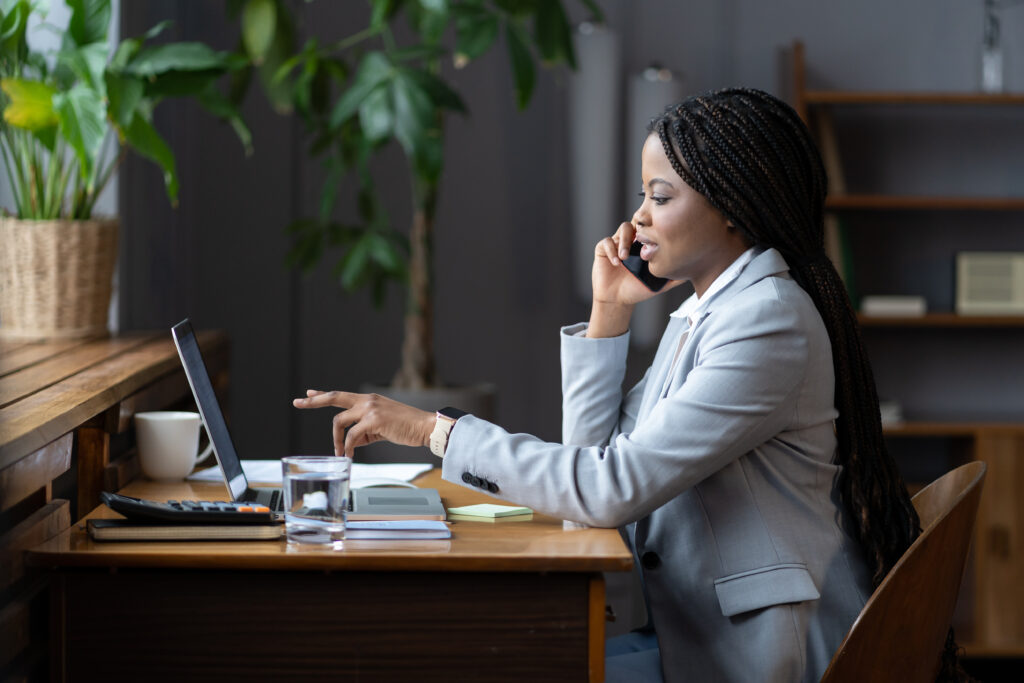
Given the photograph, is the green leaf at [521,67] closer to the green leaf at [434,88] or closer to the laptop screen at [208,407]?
the green leaf at [434,88]

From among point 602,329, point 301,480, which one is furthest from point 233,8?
point 301,480

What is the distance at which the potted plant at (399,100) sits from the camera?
2.75 m

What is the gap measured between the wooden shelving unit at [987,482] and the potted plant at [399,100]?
3.21ft

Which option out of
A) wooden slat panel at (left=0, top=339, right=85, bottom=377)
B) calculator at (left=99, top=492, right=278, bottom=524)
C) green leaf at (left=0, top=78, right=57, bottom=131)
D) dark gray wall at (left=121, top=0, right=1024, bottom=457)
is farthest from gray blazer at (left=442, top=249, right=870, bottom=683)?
dark gray wall at (left=121, top=0, right=1024, bottom=457)

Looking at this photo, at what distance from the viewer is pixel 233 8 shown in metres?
2.94

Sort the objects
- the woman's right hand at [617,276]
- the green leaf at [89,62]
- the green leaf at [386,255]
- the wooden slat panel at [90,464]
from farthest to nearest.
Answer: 1. the green leaf at [386,255]
2. the green leaf at [89,62]
3. the woman's right hand at [617,276]
4. the wooden slat panel at [90,464]

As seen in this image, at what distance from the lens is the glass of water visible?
4.53ft

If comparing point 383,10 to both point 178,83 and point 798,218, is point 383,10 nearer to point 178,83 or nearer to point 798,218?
point 178,83

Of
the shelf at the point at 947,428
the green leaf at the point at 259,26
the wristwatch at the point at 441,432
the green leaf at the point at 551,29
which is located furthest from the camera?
the shelf at the point at 947,428

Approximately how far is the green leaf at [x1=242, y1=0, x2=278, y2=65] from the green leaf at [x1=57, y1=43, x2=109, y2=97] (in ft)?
2.26

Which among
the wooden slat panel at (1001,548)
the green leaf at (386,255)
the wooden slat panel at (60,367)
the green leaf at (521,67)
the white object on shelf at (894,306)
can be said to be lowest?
the wooden slat panel at (1001,548)

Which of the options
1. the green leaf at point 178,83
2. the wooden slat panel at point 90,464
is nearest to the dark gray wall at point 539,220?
the green leaf at point 178,83

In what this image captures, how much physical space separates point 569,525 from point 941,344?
8.81 ft

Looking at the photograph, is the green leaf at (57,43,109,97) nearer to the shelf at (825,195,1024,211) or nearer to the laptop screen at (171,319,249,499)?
the laptop screen at (171,319,249,499)
